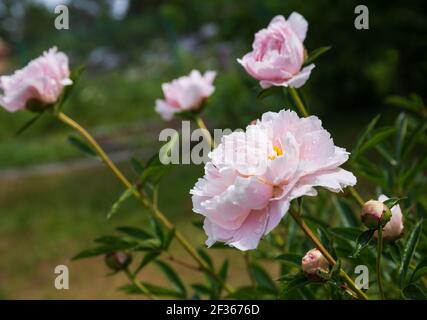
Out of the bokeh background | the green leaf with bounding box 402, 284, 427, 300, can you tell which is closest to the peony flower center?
the green leaf with bounding box 402, 284, 427, 300

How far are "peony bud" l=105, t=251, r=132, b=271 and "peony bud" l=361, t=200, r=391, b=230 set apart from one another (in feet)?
1.63

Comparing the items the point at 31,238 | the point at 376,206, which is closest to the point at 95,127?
the point at 31,238

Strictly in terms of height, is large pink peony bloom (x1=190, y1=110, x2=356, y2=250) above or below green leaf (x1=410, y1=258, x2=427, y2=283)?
above

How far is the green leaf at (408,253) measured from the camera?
653mm

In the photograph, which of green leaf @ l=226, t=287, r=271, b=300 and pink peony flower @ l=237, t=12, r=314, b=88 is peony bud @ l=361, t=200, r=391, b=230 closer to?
pink peony flower @ l=237, t=12, r=314, b=88

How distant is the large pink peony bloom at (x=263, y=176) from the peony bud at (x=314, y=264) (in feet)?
0.23

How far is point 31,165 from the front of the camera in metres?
5.45

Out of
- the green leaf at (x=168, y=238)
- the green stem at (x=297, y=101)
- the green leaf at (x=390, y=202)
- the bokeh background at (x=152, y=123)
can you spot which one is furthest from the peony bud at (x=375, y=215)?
the bokeh background at (x=152, y=123)

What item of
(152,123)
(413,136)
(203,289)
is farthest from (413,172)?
(152,123)

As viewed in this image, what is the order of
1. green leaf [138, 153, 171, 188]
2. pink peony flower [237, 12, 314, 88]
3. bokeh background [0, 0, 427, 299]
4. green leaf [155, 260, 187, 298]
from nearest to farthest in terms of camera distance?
1. pink peony flower [237, 12, 314, 88]
2. green leaf [138, 153, 171, 188]
3. green leaf [155, 260, 187, 298]
4. bokeh background [0, 0, 427, 299]

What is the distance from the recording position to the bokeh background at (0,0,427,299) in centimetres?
302

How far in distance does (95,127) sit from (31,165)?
4.47 feet

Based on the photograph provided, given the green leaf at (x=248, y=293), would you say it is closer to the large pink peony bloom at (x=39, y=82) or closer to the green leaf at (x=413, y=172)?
the green leaf at (x=413, y=172)

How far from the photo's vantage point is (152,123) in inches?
247
